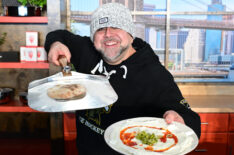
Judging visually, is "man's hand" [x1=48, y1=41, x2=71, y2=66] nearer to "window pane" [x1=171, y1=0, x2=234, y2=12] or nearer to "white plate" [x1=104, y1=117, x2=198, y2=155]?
"white plate" [x1=104, y1=117, x2=198, y2=155]

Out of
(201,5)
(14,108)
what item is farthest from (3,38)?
(201,5)

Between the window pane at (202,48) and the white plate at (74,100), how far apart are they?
1602 millimetres

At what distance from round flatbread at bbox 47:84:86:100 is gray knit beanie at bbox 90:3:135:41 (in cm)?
40

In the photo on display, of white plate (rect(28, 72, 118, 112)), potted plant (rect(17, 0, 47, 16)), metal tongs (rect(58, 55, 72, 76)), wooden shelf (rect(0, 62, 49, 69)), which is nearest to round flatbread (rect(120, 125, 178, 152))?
white plate (rect(28, 72, 118, 112))

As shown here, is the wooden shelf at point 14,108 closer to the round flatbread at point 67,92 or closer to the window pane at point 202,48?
the round flatbread at point 67,92

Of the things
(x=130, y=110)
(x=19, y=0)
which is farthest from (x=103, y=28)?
(x=19, y=0)

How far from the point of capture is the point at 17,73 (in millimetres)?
2410

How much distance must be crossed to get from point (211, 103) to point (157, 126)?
1.32m

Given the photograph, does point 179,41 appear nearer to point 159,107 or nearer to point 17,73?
→ point 159,107

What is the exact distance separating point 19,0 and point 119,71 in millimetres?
1195

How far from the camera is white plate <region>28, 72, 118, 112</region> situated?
91cm

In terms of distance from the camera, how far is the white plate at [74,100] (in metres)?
0.91

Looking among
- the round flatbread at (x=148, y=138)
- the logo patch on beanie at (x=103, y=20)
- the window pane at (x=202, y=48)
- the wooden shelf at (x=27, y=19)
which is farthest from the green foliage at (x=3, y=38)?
the round flatbread at (x=148, y=138)

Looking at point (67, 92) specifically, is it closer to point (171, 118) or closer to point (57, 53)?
point (57, 53)
